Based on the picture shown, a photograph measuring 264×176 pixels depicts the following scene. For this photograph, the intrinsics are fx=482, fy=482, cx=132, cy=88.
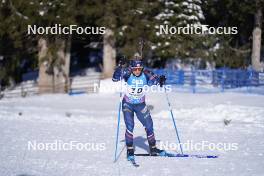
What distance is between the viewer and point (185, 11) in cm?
3092

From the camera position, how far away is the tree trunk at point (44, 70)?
29895mm

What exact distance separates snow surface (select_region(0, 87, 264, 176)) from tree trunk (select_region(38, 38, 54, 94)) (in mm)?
4261

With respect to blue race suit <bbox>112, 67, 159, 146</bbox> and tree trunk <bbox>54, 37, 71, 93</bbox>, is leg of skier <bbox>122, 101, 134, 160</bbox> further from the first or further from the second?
tree trunk <bbox>54, 37, 71, 93</bbox>

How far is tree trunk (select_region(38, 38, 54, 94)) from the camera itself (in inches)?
1177

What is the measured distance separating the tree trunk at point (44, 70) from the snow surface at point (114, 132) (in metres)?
4.26

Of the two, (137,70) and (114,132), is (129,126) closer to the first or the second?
(137,70)

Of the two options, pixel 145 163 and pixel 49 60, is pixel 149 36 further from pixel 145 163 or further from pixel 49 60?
pixel 145 163

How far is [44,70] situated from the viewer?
1208 inches

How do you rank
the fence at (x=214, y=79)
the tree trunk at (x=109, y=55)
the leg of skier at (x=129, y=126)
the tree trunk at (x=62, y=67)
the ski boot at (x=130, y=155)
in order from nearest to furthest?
the ski boot at (x=130, y=155)
the leg of skier at (x=129, y=126)
the fence at (x=214, y=79)
the tree trunk at (x=62, y=67)
the tree trunk at (x=109, y=55)

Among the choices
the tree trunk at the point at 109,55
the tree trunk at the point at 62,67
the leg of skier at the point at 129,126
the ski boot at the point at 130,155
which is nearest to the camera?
the ski boot at the point at 130,155

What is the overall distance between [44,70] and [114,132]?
1684 cm

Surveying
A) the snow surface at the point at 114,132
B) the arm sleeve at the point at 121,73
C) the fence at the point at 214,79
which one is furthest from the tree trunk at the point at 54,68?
the arm sleeve at the point at 121,73

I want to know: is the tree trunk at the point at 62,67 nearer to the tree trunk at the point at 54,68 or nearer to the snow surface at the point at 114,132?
the tree trunk at the point at 54,68

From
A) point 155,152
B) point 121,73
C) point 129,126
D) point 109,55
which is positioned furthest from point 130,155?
point 109,55
